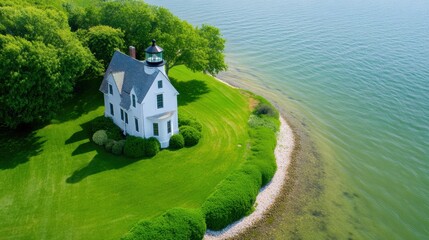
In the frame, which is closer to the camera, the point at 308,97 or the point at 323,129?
the point at 323,129

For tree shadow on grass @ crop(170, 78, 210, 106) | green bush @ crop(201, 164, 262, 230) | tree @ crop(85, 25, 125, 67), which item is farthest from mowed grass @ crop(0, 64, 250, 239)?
tree @ crop(85, 25, 125, 67)

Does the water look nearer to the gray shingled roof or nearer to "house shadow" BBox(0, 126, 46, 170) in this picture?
the gray shingled roof

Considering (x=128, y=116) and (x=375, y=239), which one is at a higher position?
(x=128, y=116)

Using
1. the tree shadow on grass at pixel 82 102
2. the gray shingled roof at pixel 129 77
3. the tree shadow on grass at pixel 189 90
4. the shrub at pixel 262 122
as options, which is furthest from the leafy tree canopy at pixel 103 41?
the shrub at pixel 262 122

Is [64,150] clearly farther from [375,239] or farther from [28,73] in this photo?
[375,239]

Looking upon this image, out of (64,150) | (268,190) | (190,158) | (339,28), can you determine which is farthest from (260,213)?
(339,28)

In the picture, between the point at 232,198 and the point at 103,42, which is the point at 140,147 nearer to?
the point at 232,198

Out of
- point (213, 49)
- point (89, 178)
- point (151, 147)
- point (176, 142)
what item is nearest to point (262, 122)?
point (176, 142)

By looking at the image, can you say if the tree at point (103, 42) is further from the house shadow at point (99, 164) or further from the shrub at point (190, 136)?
the shrub at point (190, 136)

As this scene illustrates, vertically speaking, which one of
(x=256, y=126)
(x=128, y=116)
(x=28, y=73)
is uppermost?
(x=28, y=73)
